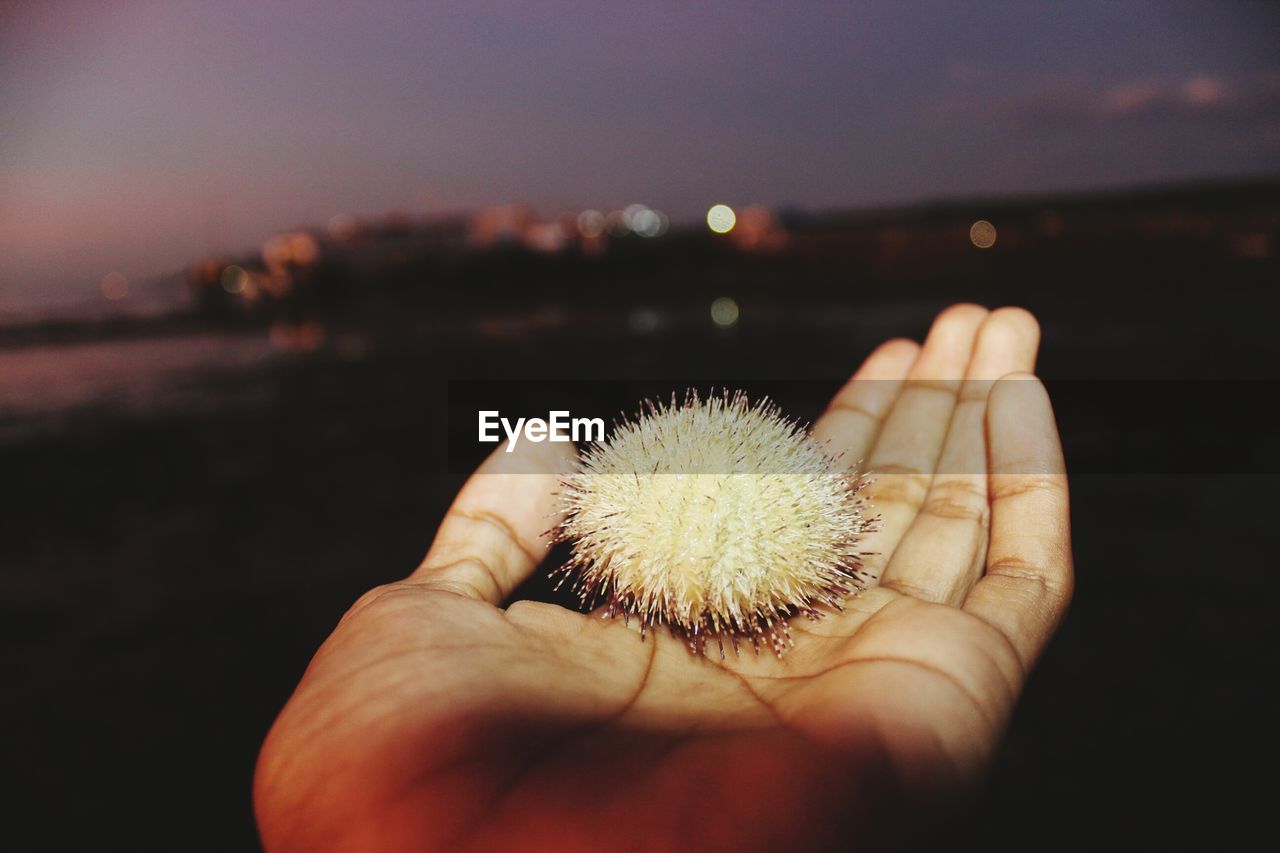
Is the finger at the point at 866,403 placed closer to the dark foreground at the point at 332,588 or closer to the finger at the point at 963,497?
the finger at the point at 963,497

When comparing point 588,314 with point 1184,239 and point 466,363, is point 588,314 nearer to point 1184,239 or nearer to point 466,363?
point 466,363

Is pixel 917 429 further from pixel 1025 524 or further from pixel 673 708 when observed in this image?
pixel 673 708

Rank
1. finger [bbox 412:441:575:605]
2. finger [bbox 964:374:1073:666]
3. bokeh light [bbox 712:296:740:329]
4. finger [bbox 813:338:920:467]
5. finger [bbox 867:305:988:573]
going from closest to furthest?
finger [bbox 964:374:1073:666], finger [bbox 412:441:575:605], finger [bbox 867:305:988:573], finger [bbox 813:338:920:467], bokeh light [bbox 712:296:740:329]

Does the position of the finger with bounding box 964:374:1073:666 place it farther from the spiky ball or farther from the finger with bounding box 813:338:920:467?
the finger with bounding box 813:338:920:467

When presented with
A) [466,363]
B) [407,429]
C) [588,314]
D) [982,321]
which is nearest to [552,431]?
[982,321]

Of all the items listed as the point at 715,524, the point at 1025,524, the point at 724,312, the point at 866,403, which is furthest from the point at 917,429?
the point at 724,312

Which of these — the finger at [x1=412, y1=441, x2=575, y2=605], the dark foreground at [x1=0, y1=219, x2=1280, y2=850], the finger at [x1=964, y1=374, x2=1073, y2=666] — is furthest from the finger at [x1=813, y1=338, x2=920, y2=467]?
the dark foreground at [x1=0, y1=219, x2=1280, y2=850]
